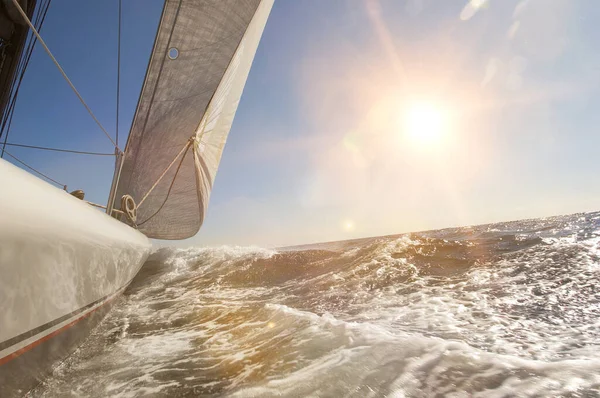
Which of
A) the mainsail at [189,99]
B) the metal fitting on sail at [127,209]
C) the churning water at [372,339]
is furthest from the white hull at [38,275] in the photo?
the mainsail at [189,99]

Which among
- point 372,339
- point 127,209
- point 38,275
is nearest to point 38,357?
point 38,275

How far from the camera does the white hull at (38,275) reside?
55.8 inches

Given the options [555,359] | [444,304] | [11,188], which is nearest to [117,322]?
[11,188]

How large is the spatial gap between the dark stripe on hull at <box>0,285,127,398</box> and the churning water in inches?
4.8

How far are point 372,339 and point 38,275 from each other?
7.64 ft

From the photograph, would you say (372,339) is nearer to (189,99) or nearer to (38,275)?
(38,275)

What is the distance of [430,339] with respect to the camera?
2346 millimetres

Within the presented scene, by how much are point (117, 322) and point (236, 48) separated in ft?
18.5

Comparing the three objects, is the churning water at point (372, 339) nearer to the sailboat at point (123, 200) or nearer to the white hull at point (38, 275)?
the white hull at point (38, 275)

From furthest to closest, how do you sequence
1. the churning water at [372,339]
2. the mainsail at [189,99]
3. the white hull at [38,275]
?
the mainsail at [189,99], the churning water at [372,339], the white hull at [38,275]

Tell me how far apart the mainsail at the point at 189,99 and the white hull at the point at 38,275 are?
3057 mm

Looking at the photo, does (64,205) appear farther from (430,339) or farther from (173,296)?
(173,296)

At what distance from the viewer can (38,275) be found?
1620 mm

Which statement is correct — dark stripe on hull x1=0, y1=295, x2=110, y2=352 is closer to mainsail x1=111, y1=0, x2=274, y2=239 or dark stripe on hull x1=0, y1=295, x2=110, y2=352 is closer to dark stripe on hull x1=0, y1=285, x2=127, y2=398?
dark stripe on hull x1=0, y1=285, x2=127, y2=398
